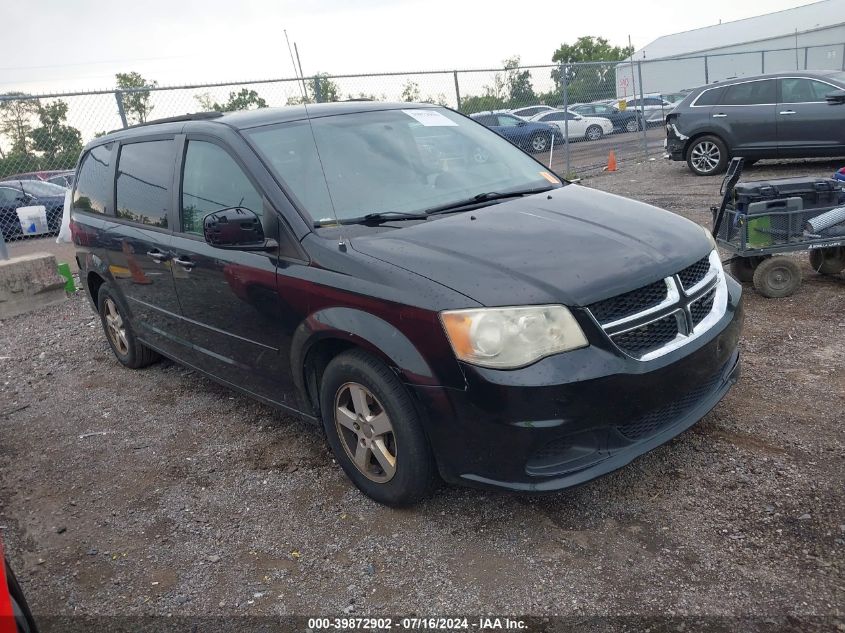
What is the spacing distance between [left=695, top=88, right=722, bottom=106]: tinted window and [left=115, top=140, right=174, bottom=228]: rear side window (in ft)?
34.7

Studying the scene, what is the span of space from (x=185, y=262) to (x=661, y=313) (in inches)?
102

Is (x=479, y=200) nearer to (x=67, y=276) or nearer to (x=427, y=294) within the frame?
(x=427, y=294)

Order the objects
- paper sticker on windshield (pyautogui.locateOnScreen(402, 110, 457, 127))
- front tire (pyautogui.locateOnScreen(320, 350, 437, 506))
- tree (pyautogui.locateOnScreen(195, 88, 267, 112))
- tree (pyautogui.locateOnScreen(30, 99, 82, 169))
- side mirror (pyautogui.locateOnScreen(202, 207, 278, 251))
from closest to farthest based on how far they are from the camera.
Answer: front tire (pyautogui.locateOnScreen(320, 350, 437, 506))
side mirror (pyautogui.locateOnScreen(202, 207, 278, 251))
paper sticker on windshield (pyautogui.locateOnScreen(402, 110, 457, 127))
tree (pyautogui.locateOnScreen(30, 99, 82, 169))
tree (pyautogui.locateOnScreen(195, 88, 267, 112))

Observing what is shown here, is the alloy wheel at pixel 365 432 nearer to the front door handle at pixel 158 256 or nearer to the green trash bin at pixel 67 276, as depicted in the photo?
the front door handle at pixel 158 256

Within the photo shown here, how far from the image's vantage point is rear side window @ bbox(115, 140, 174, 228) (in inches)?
163

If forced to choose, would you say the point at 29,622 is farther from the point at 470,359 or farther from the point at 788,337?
the point at 788,337

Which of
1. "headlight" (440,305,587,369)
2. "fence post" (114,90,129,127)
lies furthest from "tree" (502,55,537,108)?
"headlight" (440,305,587,369)

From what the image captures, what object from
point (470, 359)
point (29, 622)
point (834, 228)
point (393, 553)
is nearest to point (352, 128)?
point (470, 359)

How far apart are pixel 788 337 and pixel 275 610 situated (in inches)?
149

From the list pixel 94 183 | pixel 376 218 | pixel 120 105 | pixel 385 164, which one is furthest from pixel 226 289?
pixel 120 105

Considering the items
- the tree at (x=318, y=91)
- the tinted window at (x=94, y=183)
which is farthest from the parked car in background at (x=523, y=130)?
the tinted window at (x=94, y=183)

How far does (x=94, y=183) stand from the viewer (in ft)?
17.0

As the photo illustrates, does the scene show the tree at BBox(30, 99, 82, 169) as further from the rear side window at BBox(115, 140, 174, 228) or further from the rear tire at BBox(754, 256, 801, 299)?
the rear tire at BBox(754, 256, 801, 299)

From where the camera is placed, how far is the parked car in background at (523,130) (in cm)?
1588
